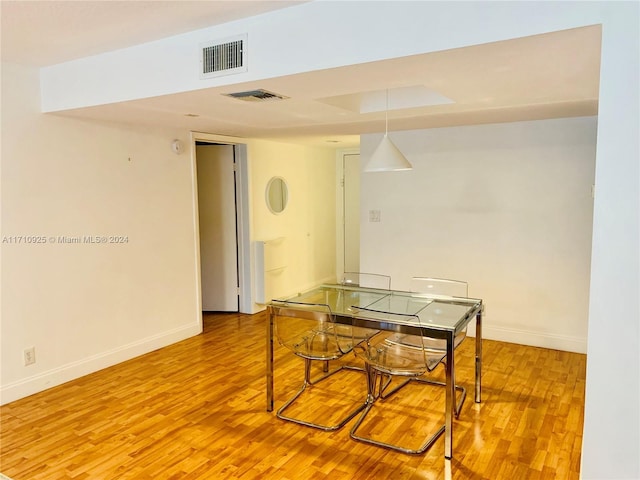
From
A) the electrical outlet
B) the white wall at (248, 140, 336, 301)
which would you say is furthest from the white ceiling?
the white wall at (248, 140, 336, 301)

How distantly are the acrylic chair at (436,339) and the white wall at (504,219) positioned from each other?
101 cm

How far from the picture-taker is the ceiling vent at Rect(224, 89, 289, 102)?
2732mm

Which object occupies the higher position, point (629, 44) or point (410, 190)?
point (629, 44)

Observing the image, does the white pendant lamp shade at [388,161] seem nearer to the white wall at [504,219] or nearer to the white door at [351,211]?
the white wall at [504,219]

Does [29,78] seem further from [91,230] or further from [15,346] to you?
[15,346]

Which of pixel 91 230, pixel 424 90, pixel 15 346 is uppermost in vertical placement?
pixel 424 90

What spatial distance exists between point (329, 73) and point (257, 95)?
686 millimetres

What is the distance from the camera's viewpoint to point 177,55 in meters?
2.64

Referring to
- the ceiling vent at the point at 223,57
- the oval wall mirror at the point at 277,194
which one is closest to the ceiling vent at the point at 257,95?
the ceiling vent at the point at 223,57

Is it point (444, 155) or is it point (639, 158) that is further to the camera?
point (444, 155)

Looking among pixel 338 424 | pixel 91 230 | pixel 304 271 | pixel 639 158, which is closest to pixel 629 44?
pixel 639 158

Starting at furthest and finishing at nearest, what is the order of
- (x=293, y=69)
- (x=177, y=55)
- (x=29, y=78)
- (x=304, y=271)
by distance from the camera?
(x=304, y=271) < (x=29, y=78) < (x=177, y=55) < (x=293, y=69)

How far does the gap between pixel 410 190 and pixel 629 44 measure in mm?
3412

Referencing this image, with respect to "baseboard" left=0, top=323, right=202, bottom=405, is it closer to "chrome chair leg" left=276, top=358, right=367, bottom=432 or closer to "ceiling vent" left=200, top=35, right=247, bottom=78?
Answer: "chrome chair leg" left=276, top=358, right=367, bottom=432
